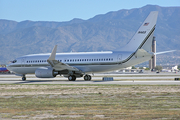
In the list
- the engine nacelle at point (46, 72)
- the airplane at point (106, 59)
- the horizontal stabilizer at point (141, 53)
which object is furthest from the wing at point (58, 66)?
the horizontal stabilizer at point (141, 53)

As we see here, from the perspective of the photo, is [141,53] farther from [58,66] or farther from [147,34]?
[58,66]

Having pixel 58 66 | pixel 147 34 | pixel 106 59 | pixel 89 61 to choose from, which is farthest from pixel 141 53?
pixel 58 66

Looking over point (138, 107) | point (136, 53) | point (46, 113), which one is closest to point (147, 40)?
point (136, 53)

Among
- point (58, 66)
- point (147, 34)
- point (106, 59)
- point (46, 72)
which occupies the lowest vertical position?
point (46, 72)

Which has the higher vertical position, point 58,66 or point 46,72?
point 58,66

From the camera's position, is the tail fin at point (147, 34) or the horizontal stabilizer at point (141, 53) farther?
the tail fin at point (147, 34)

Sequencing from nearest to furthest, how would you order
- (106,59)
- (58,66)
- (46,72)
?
(58,66), (106,59), (46,72)

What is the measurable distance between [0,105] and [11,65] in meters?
29.9

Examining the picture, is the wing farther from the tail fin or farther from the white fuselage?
the tail fin

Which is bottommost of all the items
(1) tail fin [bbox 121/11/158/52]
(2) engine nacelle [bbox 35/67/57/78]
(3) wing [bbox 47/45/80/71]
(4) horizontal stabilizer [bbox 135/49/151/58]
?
(2) engine nacelle [bbox 35/67/57/78]

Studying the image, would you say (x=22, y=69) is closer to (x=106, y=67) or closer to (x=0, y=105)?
(x=106, y=67)

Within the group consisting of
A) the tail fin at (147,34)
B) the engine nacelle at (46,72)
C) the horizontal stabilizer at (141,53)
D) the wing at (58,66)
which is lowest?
the engine nacelle at (46,72)

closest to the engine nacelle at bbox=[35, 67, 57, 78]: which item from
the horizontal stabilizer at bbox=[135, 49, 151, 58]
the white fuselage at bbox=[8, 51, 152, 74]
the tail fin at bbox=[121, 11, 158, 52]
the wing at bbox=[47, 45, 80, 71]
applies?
the wing at bbox=[47, 45, 80, 71]

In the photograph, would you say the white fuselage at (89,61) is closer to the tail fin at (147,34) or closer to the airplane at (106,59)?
the airplane at (106,59)
